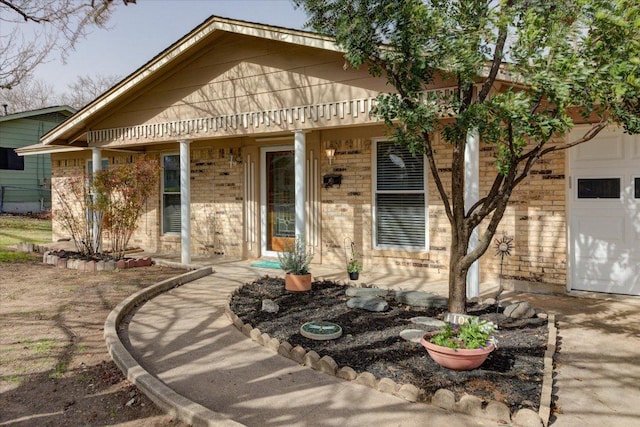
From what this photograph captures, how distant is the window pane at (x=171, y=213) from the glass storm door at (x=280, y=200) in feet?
8.87

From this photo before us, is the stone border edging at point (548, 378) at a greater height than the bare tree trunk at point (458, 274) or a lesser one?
lesser

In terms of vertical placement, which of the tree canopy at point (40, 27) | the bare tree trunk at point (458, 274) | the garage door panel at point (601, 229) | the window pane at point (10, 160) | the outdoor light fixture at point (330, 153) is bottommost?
the bare tree trunk at point (458, 274)

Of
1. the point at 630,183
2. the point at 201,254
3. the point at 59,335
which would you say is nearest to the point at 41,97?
the point at 201,254

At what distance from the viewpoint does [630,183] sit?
6.07 meters

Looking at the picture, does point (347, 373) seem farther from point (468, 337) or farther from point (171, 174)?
point (171, 174)

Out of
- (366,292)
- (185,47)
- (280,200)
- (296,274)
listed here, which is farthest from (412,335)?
(185,47)

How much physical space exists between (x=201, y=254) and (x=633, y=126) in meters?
8.56

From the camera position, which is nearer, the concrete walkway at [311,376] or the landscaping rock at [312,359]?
the concrete walkway at [311,376]

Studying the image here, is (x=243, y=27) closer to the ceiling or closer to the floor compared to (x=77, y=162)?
closer to the ceiling

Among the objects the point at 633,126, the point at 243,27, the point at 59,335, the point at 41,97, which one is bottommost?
the point at 59,335

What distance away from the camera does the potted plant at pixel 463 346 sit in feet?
11.4

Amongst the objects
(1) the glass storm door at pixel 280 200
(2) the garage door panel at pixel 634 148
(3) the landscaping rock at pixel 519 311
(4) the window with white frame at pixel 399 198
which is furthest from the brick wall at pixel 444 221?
(3) the landscaping rock at pixel 519 311

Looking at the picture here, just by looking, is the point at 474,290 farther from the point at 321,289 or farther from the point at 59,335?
the point at 59,335

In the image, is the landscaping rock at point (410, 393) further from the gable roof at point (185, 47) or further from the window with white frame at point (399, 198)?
the window with white frame at point (399, 198)
